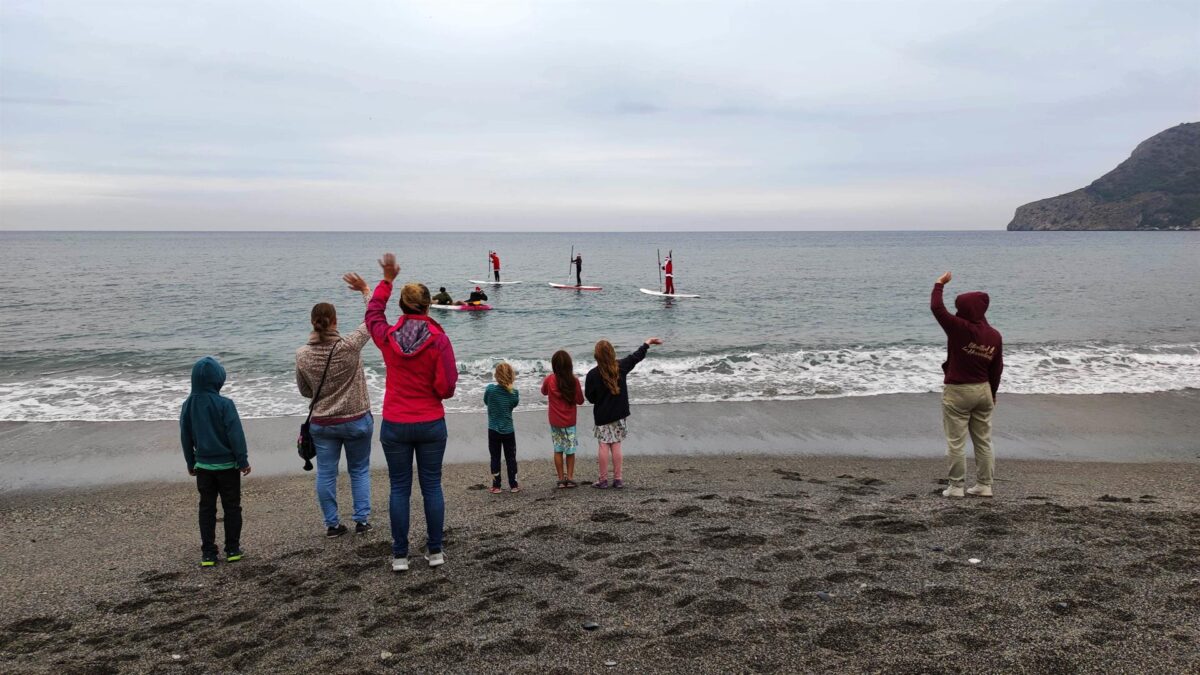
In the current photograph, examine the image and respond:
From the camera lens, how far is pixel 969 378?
21.7ft

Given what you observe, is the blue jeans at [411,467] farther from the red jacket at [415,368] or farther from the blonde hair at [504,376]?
the blonde hair at [504,376]

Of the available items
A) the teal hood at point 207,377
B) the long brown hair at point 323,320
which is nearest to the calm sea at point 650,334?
the long brown hair at point 323,320

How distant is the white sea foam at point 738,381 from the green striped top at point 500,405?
17.3 ft

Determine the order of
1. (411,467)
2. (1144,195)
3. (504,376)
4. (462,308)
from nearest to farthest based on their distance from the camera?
1. (411,467)
2. (504,376)
3. (462,308)
4. (1144,195)

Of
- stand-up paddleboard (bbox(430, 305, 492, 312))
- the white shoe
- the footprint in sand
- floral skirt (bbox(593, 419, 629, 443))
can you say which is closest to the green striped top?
floral skirt (bbox(593, 419, 629, 443))

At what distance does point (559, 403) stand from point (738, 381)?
8549 millimetres

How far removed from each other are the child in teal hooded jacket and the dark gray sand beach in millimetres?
317

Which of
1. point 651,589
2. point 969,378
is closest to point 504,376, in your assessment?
point 651,589

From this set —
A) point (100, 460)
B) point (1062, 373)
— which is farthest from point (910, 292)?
point (100, 460)

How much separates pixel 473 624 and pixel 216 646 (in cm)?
148

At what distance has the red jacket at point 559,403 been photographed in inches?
301

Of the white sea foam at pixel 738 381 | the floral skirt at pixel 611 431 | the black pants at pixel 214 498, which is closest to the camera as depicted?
the black pants at pixel 214 498

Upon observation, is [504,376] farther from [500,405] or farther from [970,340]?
[970,340]

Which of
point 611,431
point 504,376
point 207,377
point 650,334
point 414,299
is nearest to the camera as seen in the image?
point 414,299
